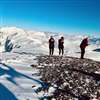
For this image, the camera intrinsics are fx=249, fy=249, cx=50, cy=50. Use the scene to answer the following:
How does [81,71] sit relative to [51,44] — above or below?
below

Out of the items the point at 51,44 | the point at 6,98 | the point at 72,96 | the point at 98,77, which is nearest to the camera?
the point at 6,98

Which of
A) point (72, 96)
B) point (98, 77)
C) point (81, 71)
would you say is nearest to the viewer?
point (72, 96)

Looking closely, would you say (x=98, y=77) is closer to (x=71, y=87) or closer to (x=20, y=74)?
(x=71, y=87)

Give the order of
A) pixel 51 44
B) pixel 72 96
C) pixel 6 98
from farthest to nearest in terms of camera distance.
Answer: pixel 51 44, pixel 72 96, pixel 6 98

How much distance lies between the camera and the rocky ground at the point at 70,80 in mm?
19906

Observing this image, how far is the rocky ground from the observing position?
1991 centimetres

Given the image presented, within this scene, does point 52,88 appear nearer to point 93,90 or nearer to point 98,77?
point 93,90

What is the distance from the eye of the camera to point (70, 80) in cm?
2367

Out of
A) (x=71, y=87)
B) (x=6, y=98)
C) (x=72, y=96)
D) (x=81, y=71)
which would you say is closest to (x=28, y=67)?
(x=81, y=71)

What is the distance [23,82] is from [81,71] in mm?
8663

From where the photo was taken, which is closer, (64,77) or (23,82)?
(23,82)

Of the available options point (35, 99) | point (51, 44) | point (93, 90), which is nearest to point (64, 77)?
point (93, 90)

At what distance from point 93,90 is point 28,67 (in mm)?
9047

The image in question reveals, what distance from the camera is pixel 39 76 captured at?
24312mm
